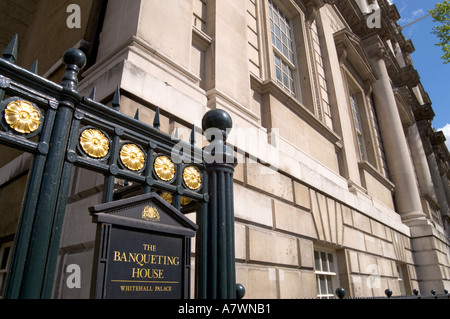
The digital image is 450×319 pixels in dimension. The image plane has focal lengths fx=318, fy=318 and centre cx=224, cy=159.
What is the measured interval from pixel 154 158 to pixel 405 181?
14.7 meters

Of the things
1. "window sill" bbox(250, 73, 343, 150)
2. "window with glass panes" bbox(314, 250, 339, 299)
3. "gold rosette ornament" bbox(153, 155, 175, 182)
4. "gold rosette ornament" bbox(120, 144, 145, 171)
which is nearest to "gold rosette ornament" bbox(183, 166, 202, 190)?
"gold rosette ornament" bbox(153, 155, 175, 182)

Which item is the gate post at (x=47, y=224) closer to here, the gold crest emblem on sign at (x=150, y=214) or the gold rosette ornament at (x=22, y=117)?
the gold rosette ornament at (x=22, y=117)

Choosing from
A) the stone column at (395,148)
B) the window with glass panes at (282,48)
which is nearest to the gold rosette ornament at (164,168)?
the window with glass panes at (282,48)

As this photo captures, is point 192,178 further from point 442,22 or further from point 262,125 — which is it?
point 442,22

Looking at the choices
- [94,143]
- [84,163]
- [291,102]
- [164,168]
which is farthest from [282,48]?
[84,163]

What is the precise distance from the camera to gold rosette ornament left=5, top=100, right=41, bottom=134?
1.65 m

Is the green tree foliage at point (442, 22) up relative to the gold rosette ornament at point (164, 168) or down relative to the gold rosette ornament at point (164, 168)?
up

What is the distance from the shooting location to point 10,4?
8.79m

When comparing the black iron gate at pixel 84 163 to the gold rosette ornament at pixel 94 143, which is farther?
the gold rosette ornament at pixel 94 143

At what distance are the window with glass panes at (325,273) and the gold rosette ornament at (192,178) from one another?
5.12 metres

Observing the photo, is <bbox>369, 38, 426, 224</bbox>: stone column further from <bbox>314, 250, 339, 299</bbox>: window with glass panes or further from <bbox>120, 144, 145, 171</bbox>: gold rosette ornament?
<bbox>120, 144, 145, 171</bbox>: gold rosette ornament

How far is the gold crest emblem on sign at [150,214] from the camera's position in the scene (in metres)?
1.95

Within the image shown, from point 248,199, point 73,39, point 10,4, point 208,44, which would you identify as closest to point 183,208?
point 248,199
